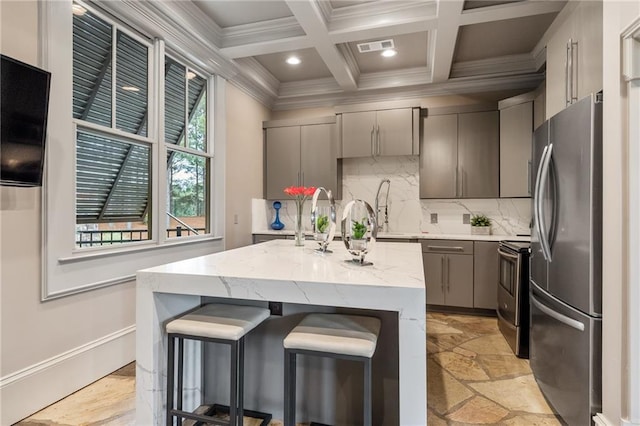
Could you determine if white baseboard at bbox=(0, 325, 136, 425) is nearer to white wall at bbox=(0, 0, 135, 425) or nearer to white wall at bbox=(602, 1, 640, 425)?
white wall at bbox=(0, 0, 135, 425)

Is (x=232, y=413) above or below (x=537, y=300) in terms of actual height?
below

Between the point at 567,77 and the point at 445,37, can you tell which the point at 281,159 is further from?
the point at 567,77

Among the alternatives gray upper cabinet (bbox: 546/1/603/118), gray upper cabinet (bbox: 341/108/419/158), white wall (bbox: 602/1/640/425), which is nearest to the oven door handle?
gray upper cabinet (bbox: 546/1/603/118)

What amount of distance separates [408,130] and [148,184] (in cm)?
301

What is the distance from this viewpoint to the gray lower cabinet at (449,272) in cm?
380

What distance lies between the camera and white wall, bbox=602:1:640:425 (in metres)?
1.50

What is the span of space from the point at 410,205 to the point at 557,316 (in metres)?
2.69

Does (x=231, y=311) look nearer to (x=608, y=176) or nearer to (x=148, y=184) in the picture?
(x=148, y=184)

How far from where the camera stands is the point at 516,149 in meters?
3.81

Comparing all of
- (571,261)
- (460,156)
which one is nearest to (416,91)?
(460,156)

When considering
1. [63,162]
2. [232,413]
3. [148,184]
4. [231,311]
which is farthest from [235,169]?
[232,413]

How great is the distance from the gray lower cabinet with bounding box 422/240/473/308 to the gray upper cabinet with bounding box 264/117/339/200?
1.54 metres

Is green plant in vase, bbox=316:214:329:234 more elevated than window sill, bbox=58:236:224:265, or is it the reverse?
green plant in vase, bbox=316:214:329:234

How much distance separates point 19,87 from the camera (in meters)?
1.78
